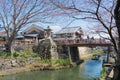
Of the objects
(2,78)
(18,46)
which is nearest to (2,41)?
(18,46)

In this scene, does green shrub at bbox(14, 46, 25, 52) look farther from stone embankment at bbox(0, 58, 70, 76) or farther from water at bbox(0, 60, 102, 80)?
water at bbox(0, 60, 102, 80)

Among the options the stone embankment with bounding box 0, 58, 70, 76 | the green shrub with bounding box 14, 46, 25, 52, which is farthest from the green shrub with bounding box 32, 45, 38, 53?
the stone embankment with bounding box 0, 58, 70, 76

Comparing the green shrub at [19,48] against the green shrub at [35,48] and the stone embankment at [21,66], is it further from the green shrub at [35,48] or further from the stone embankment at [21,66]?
the stone embankment at [21,66]

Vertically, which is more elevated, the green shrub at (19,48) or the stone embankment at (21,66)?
the green shrub at (19,48)

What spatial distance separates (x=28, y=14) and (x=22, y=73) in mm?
6467

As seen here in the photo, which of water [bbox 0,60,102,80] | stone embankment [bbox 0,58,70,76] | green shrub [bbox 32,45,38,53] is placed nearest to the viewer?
water [bbox 0,60,102,80]

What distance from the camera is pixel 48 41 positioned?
30.2 m

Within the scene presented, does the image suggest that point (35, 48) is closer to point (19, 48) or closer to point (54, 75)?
point (19, 48)

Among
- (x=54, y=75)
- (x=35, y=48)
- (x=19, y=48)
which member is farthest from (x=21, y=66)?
(x=35, y=48)

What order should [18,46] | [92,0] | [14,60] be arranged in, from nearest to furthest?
[92,0] → [14,60] → [18,46]

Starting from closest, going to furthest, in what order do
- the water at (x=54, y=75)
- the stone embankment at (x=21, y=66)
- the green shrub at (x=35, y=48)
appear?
the water at (x=54, y=75) → the stone embankment at (x=21, y=66) → the green shrub at (x=35, y=48)

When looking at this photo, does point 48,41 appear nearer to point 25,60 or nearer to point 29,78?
point 25,60

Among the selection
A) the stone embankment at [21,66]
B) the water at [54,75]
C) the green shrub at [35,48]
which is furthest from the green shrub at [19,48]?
the water at [54,75]

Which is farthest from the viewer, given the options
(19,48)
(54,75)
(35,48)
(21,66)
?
(35,48)
